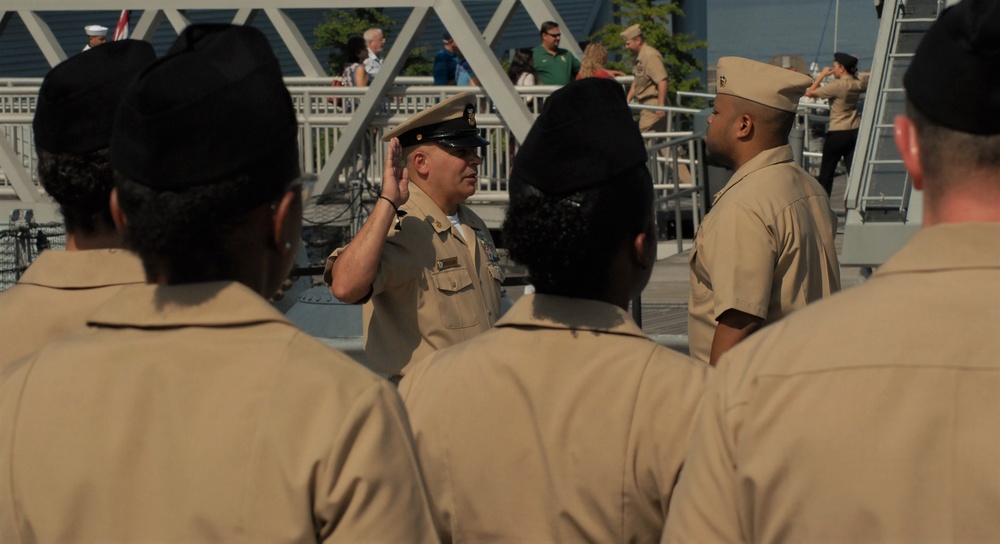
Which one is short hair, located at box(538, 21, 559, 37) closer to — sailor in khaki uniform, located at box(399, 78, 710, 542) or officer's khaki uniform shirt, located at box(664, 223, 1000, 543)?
sailor in khaki uniform, located at box(399, 78, 710, 542)

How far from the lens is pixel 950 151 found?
1853mm

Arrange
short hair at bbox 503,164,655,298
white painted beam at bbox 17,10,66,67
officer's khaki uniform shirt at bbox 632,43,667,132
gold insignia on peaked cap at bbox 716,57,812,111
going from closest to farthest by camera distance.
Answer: short hair at bbox 503,164,655,298
gold insignia on peaked cap at bbox 716,57,812,111
white painted beam at bbox 17,10,66,67
officer's khaki uniform shirt at bbox 632,43,667,132

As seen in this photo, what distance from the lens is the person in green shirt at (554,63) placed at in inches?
514

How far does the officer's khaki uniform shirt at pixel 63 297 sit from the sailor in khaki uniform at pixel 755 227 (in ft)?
6.55

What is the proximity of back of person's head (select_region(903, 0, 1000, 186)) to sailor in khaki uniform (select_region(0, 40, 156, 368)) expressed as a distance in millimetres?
1657

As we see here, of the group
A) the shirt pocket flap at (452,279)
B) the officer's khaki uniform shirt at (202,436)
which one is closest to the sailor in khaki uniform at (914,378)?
the officer's khaki uniform shirt at (202,436)

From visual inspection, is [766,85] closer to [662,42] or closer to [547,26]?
[547,26]

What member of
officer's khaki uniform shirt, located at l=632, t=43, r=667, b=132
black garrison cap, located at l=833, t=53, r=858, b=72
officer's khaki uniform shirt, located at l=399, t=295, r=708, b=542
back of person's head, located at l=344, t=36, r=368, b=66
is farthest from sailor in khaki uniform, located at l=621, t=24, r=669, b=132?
officer's khaki uniform shirt, located at l=399, t=295, r=708, b=542

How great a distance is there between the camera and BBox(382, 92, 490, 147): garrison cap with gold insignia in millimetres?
4703

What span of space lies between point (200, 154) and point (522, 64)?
11827 millimetres

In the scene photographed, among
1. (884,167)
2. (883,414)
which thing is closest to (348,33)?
(884,167)

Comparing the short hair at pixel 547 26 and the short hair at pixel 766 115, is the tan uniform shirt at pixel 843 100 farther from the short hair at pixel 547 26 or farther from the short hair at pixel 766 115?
the short hair at pixel 766 115

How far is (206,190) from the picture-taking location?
192 cm

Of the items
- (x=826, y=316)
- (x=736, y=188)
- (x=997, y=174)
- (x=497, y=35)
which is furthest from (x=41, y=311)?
(x=497, y=35)
